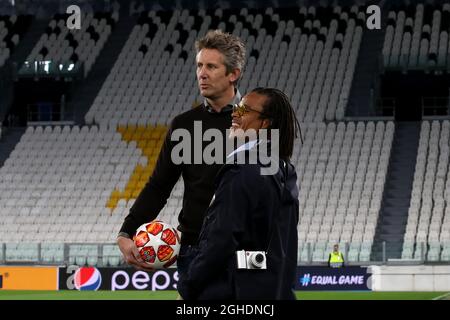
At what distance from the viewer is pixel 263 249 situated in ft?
16.6

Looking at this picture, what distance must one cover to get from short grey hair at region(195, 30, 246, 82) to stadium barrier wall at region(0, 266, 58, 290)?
82.5ft

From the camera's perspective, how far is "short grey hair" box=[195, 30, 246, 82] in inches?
259

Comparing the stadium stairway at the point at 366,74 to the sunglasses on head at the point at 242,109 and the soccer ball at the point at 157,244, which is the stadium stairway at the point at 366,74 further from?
the sunglasses on head at the point at 242,109

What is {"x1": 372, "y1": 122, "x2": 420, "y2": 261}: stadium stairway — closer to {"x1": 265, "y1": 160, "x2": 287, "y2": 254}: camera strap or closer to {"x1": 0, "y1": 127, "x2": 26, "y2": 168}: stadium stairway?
{"x1": 0, "y1": 127, "x2": 26, "y2": 168}: stadium stairway

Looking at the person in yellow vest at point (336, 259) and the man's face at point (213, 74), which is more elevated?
the man's face at point (213, 74)

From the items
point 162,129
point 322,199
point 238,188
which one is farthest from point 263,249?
point 162,129

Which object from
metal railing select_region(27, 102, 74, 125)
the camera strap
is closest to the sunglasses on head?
the camera strap

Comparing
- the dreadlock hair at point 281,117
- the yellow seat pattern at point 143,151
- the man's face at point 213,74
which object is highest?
the yellow seat pattern at point 143,151

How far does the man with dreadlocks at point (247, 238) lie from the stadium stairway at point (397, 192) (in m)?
24.8

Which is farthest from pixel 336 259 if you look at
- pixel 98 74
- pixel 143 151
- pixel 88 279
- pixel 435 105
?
pixel 98 74

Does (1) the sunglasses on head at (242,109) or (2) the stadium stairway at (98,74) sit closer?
(1) the sunglasses on head at (242,109)

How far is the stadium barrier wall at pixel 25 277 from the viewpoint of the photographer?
31219 millimetres

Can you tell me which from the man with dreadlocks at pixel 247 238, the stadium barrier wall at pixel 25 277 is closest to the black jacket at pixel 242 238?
the man with dreadlocks at pixel 247 238
